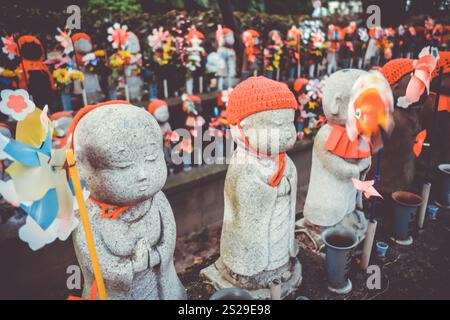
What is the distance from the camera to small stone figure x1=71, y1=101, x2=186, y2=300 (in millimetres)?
2021

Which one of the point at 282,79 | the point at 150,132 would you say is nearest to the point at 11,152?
the point at 150,132

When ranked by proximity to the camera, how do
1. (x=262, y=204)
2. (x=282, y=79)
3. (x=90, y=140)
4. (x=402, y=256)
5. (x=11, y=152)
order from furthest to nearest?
(x=282, y=79) → (x=402, y=256) → (x=262, y=204) → (x=90, y=140) → (x=11, y=152)

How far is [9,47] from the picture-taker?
4.14m

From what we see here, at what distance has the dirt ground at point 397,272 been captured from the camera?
3.11 meters

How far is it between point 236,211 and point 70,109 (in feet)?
9.96

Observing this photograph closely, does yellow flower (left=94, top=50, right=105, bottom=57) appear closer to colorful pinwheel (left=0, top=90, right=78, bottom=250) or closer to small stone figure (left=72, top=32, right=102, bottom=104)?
small stone figure (left=72, top=32, right=102, bottom=104)

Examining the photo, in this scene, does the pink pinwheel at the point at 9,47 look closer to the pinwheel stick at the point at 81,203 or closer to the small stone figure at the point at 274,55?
the pinwheel stick at the point at 81,203

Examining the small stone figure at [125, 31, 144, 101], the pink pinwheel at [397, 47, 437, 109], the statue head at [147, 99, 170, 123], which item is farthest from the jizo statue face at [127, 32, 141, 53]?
the pink pinwheel at [397, 47, 437, 109]

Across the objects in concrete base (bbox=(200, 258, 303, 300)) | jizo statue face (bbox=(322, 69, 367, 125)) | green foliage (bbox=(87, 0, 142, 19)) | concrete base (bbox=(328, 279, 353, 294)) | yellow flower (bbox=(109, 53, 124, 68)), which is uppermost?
green foliage (bbox=(87, 0, 142, 19))

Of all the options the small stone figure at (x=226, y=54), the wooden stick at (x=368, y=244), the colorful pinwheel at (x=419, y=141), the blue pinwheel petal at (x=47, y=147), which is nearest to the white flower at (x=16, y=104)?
the blue pinwheel petal at (x=47, y=147)

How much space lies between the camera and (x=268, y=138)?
262 cm

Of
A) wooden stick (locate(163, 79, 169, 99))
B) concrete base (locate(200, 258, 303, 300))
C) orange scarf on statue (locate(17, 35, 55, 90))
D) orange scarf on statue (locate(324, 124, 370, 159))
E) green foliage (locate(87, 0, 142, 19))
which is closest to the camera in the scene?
concrete base (locate(200, 258, 303, 300))

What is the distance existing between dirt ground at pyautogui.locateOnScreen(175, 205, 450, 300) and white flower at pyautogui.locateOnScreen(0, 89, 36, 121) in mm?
2037
